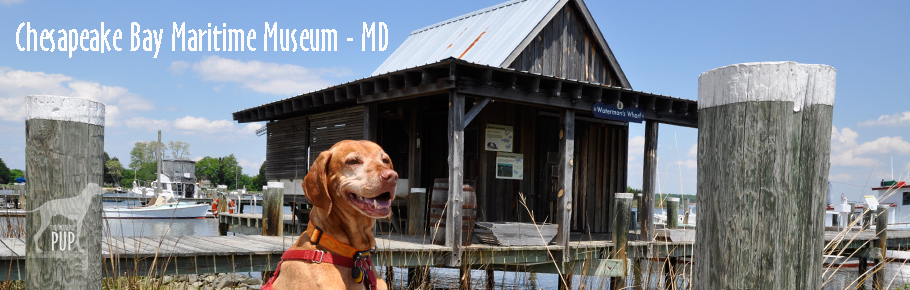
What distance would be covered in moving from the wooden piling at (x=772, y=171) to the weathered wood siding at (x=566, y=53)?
319 inches

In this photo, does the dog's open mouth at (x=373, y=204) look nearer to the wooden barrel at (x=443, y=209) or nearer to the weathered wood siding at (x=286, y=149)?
the wooden barrel at (x=443, y=209)

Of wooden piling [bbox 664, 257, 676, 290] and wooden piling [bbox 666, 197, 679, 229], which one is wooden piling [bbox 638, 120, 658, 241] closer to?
wooden piling [bbox 664, 257, 676, 290]

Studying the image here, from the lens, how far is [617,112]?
9.08 m

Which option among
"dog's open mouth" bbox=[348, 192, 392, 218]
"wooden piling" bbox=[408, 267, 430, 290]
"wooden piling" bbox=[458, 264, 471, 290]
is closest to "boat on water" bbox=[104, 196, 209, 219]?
"wooden piling" bbox=[408, 267, 430, 290]

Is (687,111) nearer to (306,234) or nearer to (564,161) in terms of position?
(564,161)

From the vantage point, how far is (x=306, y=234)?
9.04 feet

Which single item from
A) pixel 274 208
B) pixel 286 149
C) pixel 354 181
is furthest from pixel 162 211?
pixel 354 181

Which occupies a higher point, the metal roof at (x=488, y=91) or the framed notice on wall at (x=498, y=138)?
the metal roof at (x=488, y=91)

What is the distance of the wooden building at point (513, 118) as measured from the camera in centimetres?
855

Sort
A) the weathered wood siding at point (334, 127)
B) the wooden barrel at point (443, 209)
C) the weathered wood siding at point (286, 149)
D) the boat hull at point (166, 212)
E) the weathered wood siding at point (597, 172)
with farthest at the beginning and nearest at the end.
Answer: the boat hull at point (166, 212) < the weathered wood siding at point (597, 172) < the weathered wood siding at point (286, 149) < the weathered wood siding at point (334, 127) < the wooden barrel at point (443, 209)

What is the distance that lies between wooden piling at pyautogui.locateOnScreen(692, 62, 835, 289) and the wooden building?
19.3 ft

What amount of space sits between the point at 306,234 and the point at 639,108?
24.7ft

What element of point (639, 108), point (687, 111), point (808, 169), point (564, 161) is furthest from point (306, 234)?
point (687, 111)


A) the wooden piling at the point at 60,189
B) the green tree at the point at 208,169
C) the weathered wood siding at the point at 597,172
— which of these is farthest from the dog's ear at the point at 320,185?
the green tree at the point at 208,169
